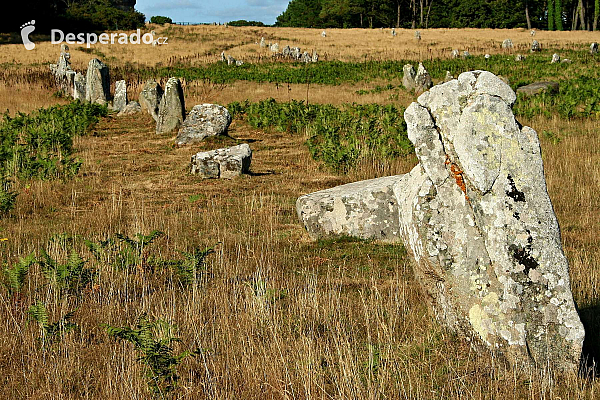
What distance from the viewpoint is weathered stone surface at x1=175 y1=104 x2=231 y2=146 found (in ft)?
55.5

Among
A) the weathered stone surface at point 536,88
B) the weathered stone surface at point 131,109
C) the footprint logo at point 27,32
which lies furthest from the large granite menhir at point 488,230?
the footprint logo at point 27,32

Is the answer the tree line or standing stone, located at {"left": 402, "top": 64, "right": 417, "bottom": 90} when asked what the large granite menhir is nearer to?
standing stone, located at {"left": 402, "top": 64, "right": 417, "bottom": 90}

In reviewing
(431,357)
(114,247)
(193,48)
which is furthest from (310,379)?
(193,48)

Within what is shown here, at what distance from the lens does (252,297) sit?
Result: 5.41m

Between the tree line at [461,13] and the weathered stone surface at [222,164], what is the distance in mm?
73978

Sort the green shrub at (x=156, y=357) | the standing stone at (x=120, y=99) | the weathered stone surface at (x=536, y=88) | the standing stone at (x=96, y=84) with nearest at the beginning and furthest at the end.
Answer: the green shrub at (x=156, y=357) < the weathered stone surface at (x=536, y=88) < the standing stone at (x=120, y=99) < the standing stone at (x=96, y=84)

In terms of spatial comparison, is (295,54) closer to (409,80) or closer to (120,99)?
(409,80)

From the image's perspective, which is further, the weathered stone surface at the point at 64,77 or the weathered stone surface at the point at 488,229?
the weathered stone surface at the point at 64,77

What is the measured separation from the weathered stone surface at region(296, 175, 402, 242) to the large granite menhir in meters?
3.21

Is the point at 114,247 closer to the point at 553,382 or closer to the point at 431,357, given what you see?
the point at 431,357

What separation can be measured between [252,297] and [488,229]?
2077 millimetres

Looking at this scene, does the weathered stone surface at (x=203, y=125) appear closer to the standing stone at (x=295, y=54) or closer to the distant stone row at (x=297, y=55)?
the distant stone row at (x=297, y=55)

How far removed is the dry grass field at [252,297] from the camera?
4184mm

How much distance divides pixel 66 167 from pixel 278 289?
7915mm
